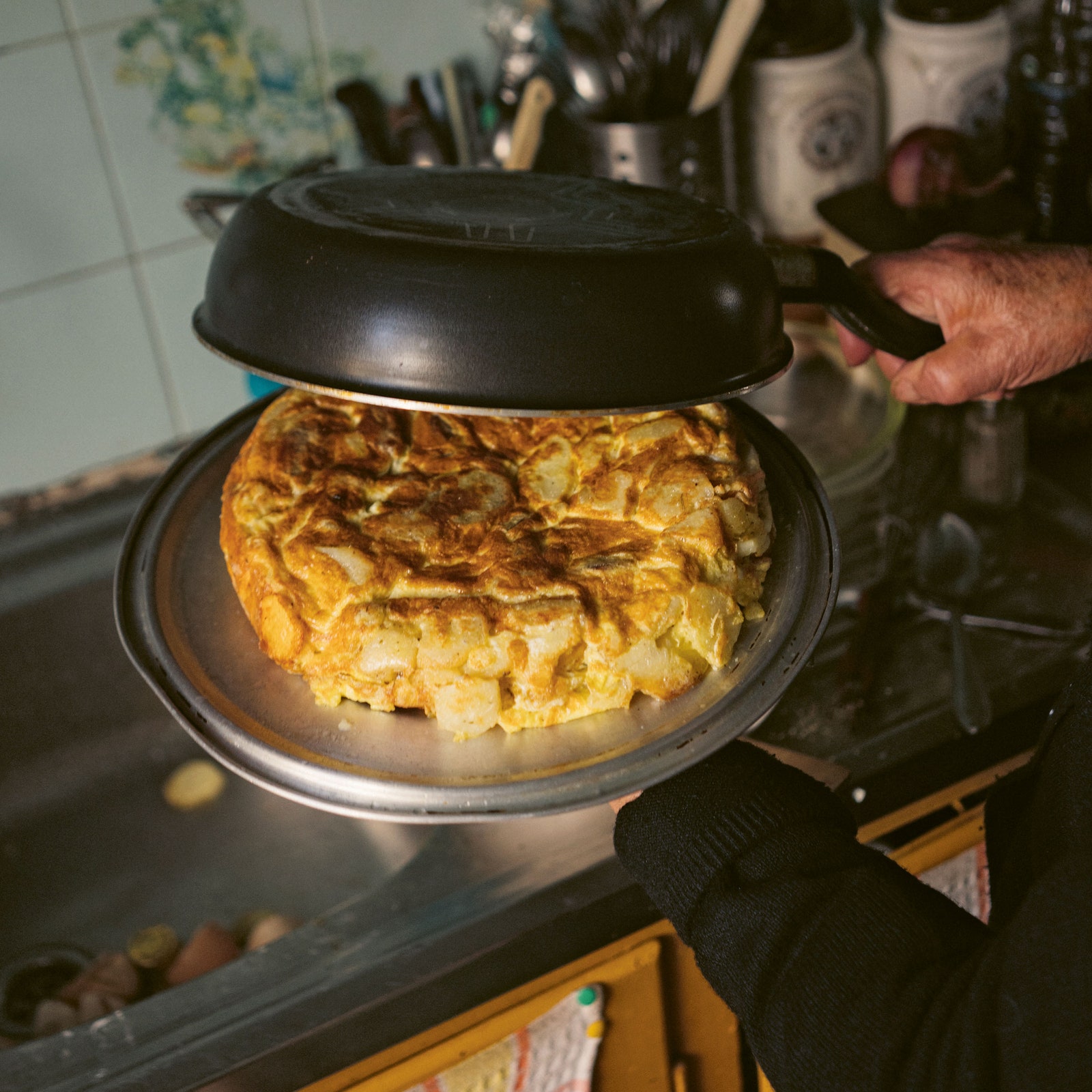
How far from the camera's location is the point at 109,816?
1.54 meters

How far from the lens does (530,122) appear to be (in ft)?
4.99

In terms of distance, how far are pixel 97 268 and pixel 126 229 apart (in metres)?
0.08

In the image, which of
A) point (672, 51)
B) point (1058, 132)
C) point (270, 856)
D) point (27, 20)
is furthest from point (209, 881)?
point (1058, 132)

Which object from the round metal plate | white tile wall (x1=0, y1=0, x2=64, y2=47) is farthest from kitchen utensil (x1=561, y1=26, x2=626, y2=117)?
the round metal plate

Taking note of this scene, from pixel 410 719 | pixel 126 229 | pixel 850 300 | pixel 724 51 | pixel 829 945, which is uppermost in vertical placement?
pixel 724 51

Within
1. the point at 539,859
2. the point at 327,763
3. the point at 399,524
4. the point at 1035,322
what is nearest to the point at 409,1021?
the point at 539,859

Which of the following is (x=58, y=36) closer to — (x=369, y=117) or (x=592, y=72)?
(x=369, y=117)

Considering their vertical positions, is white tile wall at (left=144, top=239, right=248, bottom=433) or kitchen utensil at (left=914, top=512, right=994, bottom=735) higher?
white tile wall at (left=144, top=239, right=248, bottom=433)

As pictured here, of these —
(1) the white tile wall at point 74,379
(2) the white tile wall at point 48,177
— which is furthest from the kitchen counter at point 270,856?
(2) the white tile wall at point 48,177

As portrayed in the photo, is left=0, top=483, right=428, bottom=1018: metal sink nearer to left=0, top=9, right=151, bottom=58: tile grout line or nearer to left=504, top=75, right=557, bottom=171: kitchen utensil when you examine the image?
left=0, top=9, right=151, bottom=58: tile grout line

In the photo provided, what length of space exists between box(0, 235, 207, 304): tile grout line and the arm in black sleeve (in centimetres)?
124

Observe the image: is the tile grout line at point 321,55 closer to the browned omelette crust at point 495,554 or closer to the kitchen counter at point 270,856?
the kitchen counter at point 270,856

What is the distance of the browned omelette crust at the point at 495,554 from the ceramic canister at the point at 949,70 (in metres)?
1.09

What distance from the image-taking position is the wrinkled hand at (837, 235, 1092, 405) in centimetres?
106
